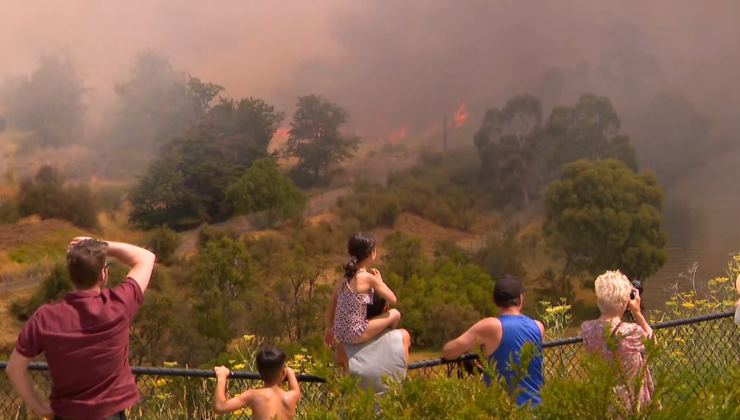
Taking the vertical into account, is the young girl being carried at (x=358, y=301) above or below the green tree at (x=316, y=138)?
above

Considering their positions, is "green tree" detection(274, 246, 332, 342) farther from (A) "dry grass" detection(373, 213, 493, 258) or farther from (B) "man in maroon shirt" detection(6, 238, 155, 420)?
(B) "man in maroon shirt" detection(6, 238, 155, 420)

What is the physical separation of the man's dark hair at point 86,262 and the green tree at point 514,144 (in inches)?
1573

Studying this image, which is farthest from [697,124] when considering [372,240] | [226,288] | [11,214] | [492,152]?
[372,240]

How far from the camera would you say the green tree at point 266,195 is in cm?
3803

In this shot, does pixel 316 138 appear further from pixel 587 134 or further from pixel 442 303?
pixel 442 303

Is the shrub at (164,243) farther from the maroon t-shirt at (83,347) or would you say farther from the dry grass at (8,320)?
the maroon t-shirt at (83,347)

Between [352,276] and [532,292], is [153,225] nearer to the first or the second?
[532,292]

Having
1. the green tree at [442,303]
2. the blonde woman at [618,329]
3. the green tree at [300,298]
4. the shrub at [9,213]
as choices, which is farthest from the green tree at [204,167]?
the blonde woman at [618,329]

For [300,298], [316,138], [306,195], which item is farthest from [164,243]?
[316,138]

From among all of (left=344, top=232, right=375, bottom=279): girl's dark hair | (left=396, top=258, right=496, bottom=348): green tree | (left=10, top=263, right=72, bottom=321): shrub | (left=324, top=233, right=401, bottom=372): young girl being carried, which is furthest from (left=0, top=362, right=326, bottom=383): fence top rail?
(left=10, top=263, right=72, bottom=321): shrub

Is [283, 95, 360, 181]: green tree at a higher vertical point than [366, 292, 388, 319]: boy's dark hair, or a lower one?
lower

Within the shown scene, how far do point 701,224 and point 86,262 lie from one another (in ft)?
131

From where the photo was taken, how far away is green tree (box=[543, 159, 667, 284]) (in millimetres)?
31000

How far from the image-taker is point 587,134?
40188 mm
